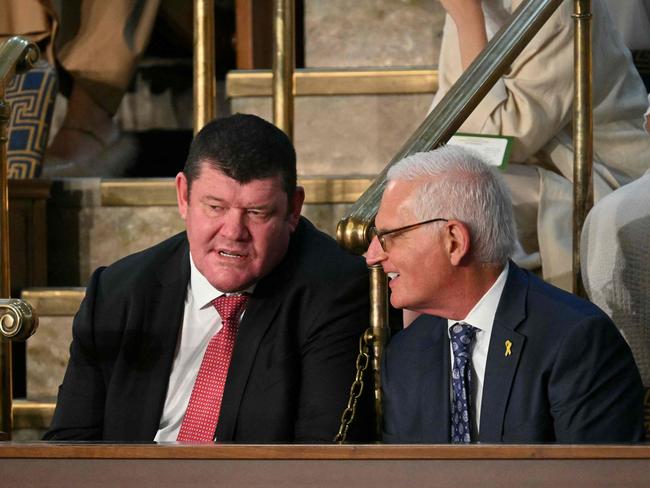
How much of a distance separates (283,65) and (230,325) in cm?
110

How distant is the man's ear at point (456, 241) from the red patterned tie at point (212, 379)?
1.56 feet

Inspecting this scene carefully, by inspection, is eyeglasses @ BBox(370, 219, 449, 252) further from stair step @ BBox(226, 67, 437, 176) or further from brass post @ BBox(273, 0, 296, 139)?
stair step @ BBox(226, 67, 437, 176)

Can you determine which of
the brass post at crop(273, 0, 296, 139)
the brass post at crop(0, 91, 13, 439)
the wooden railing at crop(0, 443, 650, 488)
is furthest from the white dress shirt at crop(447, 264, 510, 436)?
the brass post at crop(273, 0, 296, 139)

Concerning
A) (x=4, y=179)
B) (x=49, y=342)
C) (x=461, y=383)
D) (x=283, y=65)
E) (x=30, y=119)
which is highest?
(x=283, y=65)

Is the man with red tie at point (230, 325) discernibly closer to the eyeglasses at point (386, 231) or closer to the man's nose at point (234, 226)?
the man's nose at point (234, 226)

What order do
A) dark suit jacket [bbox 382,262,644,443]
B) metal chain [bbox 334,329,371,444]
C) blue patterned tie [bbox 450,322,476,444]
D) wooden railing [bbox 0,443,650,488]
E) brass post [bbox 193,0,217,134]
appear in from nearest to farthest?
wooden railing [bbox 0,443,650,488], dark suit jacket [bbox 382,262,644,443], blue patterned tie [bbox 450,322,476,444], metal chain [bbox 334,329,371,444], brass post [bbox 193,0,217,134]

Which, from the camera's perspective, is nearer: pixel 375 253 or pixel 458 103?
pixel 375 253

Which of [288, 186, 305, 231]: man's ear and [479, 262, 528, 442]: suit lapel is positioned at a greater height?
[288, 186, 305, 231]: man's ear

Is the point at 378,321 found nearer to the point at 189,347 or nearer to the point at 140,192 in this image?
the point at 189,347

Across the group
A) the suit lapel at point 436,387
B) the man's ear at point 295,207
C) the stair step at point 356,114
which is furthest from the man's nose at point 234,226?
the stair step at point 356,114

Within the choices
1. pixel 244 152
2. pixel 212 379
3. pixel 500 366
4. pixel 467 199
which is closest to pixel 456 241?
pixel 467 199

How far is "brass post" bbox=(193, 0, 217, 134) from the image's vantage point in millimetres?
3586

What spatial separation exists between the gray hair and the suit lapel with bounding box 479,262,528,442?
0.11 metres

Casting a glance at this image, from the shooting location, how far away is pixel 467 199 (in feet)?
7.68
